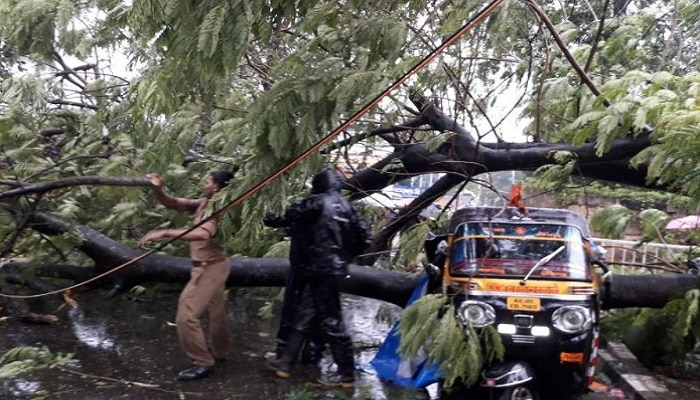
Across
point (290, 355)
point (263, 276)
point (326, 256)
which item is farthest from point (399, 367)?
point (263, 276)

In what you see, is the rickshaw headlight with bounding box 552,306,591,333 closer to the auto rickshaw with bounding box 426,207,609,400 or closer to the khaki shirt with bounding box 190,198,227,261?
the auto rickshaw with bounding box 426,207,609,400

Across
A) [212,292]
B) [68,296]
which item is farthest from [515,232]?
[68,296]

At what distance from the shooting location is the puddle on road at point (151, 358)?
647 cm

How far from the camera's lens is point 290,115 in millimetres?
5809

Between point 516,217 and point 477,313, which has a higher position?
point 516,217

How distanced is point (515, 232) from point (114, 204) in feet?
15.1

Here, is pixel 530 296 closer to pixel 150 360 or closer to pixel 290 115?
pixel 290 115

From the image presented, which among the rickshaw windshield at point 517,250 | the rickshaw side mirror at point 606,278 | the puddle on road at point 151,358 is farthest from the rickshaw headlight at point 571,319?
the puddle on road at point 151,358

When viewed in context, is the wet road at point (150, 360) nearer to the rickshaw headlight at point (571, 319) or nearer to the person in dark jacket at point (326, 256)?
the person in dark jacket at point (326, 256)

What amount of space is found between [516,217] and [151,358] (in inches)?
147

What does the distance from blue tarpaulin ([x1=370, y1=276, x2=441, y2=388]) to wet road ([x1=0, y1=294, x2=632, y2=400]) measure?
105mm

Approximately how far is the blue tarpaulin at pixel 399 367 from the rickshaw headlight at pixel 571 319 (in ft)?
3.54

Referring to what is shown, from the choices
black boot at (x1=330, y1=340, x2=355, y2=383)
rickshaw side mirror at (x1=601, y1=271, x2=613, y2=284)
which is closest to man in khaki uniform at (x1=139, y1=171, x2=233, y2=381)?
black boot at (x1=330, y1=340, x2=355, y2=383)

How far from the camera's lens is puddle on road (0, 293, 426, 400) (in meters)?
6.47
